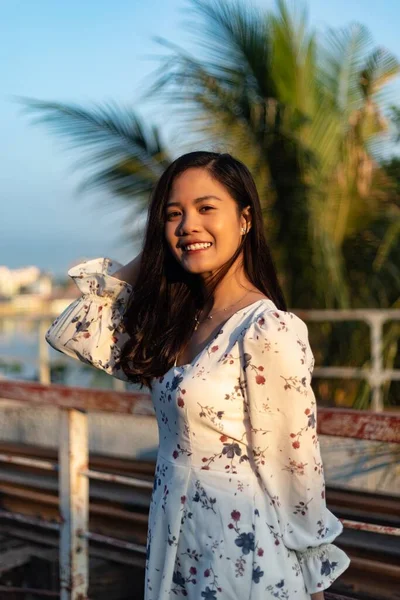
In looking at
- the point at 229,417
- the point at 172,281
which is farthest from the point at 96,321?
the point at 229,417

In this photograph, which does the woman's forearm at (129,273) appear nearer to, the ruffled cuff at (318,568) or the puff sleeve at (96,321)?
the puff sleeve at (96,321)

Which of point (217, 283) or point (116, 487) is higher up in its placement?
point (217, 283)

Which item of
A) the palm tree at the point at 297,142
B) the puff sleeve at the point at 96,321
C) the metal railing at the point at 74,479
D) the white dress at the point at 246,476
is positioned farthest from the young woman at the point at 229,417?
the palm tree at the point at 297,142

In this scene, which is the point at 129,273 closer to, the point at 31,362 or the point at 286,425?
the point at 286,425

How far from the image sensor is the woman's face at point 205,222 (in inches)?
65.7

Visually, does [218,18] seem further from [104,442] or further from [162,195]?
[162,195]

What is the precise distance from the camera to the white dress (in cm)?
148

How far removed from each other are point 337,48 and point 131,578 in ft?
18.3

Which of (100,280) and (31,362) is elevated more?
(100,280)

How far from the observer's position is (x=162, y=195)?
1755 millimetres

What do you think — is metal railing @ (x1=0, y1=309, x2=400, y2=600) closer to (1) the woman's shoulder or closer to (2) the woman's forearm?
(2) the woman's forearm

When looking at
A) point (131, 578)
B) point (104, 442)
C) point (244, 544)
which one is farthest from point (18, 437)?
point (244, 544)

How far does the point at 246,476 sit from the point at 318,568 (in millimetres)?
228

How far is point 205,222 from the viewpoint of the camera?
1.66m
